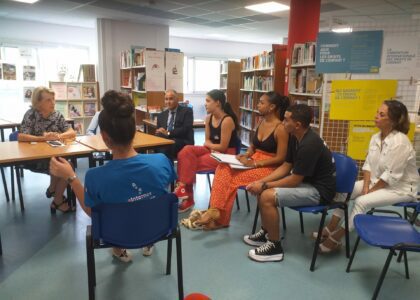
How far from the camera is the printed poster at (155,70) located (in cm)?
555

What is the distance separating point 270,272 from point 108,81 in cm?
625

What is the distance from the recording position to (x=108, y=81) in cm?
735

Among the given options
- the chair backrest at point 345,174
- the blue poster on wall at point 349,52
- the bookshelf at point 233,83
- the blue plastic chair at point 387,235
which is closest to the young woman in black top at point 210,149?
the chair backrest at point 345,174

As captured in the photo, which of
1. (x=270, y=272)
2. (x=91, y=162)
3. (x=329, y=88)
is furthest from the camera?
(x=329, y=88)

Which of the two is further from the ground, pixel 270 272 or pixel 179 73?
pixel 179 73

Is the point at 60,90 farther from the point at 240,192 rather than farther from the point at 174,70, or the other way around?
the point at 240,192

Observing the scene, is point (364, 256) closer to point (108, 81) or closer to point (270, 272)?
point (270, 272)

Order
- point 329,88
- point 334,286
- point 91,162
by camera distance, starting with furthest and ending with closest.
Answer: point 329,88 < point 91,162 < point 334,286

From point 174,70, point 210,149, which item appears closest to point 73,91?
point 174,70

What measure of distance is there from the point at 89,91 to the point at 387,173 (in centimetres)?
622

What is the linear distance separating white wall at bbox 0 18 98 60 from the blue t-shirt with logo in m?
6.75

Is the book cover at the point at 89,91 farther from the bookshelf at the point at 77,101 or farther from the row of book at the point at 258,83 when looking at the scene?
the row of book at the point at 258,83

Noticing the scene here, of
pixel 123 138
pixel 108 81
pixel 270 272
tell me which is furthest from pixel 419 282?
pixel 108 81

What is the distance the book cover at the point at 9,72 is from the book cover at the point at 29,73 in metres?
0.22
